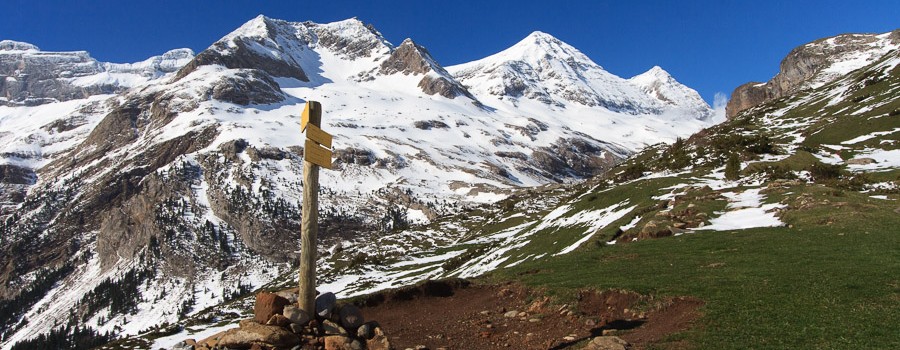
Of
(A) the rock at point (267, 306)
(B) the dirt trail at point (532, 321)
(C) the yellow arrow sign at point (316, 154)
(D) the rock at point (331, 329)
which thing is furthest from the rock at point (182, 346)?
(B) the dirt trail at point (532, 321)

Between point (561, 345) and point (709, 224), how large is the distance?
23164 mm

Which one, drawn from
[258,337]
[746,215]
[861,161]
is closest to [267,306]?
[258,337]

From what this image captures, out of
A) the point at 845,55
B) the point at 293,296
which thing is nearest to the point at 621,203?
the point at 293,296

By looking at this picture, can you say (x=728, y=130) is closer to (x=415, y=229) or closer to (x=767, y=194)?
(x=767, y=194)

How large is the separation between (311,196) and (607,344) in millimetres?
10140

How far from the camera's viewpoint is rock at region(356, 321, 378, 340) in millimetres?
16109

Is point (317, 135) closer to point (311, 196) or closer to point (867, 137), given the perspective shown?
point (311, 196)

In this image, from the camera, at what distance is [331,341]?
15156 millimetres

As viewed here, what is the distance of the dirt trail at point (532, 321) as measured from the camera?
17.4 metres

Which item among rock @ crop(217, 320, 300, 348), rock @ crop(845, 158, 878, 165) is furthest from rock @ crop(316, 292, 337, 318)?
rock @ crop(845, 158, 878, 165)

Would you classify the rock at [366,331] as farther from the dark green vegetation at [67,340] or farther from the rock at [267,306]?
the dark green vegetation at [67,340]

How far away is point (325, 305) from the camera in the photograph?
16.5 meters

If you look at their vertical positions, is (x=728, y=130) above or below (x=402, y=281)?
above

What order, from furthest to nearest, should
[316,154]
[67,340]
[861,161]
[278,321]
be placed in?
1. [67,340]
2. [861,161]
3. [316,154]
4. [278,321]
